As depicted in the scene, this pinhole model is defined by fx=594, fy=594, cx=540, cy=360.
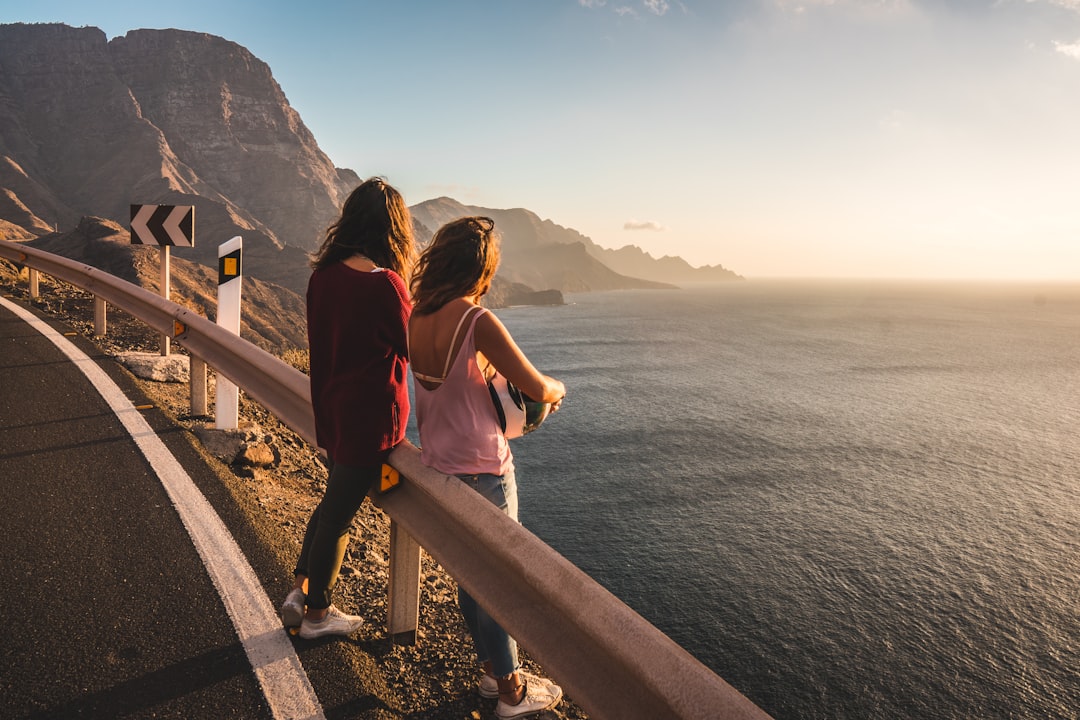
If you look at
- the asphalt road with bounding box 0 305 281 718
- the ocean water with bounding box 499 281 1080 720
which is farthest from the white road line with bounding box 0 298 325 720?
the ocean water with bounding box 499 281 1080 720

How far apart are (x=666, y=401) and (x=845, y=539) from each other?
25.0 meters

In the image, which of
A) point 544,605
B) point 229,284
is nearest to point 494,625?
point 544,605

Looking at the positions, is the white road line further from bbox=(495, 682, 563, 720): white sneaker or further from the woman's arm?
the woman's arm

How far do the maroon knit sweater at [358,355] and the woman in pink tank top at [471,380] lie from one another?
11 cm

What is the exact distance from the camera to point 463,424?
90.4 inches

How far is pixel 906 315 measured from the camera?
164m

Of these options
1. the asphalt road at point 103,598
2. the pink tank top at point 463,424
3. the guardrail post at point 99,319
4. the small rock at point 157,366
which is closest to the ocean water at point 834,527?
the small rock at point 157,366

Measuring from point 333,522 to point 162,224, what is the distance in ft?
16.3

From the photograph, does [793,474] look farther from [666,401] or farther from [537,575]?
[537,575]

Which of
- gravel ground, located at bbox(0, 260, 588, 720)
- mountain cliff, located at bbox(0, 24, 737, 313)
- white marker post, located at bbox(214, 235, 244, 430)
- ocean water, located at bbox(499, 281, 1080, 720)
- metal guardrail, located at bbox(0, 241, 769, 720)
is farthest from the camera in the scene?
mountain cliff, located at bbox(0, 24, 737, 313)

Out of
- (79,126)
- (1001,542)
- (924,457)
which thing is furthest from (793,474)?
(79,126)

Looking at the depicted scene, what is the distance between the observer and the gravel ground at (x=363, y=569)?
2.39m

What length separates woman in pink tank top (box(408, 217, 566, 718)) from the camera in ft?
7.15

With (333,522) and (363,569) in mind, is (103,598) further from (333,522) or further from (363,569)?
(363,569)
